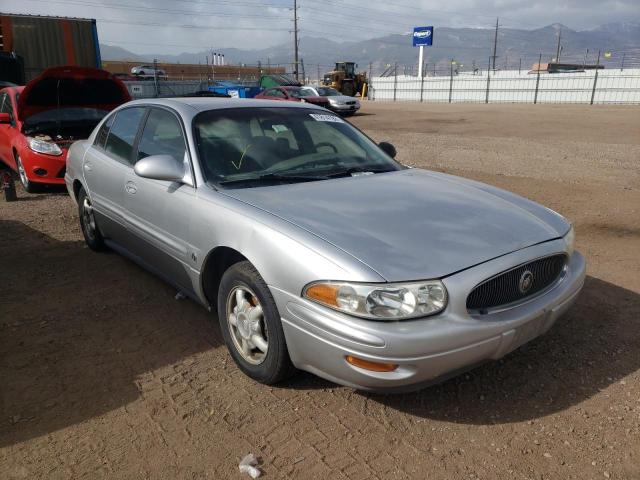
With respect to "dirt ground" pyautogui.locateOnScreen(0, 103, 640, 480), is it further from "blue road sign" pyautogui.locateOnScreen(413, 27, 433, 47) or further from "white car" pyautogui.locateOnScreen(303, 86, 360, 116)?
"blue road sign" pyautogui.locateOnScreen(413, 27, 433, 47)

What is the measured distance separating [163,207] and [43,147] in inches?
196

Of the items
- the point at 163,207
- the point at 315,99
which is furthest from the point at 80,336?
the point at 315,99

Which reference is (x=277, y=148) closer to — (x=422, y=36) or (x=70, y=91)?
(x=70, y=91)

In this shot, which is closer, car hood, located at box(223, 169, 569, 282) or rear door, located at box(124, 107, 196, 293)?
car hood, located at box(223, 169, 569, 282)

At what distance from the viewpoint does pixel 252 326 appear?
2846 mm

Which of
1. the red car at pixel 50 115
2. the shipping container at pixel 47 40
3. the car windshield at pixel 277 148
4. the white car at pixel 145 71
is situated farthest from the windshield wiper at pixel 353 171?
the white car at pixel 145 71

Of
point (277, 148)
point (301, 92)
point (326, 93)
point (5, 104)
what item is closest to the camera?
point (277, 148)

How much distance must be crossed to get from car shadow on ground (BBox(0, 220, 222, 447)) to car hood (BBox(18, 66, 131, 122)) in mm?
3421

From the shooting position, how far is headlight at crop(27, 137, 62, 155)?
7352 mm

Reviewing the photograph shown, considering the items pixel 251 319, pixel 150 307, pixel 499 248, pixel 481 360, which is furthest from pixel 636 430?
pixel 150 307

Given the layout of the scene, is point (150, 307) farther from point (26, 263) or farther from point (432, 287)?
point (432, 287)

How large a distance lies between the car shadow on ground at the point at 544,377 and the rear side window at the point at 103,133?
10.9 feet

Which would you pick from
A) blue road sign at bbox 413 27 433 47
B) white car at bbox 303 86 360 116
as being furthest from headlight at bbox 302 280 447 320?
blue road sign at bbox 413 27 433 47

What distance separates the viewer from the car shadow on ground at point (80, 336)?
2.77m
